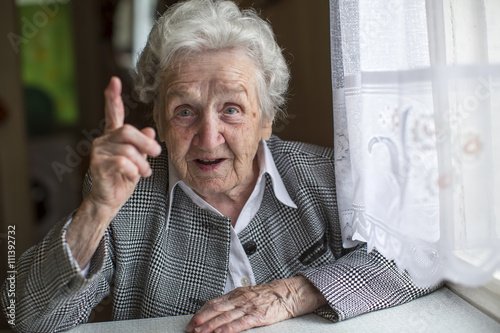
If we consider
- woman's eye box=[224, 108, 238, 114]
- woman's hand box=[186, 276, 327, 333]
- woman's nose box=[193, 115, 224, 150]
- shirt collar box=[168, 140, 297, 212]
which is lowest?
woman's hand box=[186, 276, 327, 333]

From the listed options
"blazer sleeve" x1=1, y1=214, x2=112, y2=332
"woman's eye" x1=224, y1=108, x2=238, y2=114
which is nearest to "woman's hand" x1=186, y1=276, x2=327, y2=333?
"blazer sleeve" x1=1, y1=214, x2=112, y2=332

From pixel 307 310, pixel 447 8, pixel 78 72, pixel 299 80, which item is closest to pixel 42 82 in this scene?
pixel 78 72

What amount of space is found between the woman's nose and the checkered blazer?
0.66ft

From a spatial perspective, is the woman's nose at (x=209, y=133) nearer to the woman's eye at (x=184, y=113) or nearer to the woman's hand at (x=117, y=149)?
the woman's eye at (x=184, y=113)

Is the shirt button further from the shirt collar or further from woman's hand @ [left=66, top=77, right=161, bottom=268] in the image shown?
woman's hand @ [left=66, top=77, right=161, bottom=268]

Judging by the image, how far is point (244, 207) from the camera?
1.47 metres

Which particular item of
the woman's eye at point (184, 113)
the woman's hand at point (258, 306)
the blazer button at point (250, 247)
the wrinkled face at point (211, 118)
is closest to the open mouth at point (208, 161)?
the wrinkled face at point (211, 118)

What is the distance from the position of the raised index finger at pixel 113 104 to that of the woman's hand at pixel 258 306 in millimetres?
480

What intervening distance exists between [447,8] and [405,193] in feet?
1.27

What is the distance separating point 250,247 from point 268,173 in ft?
0.75

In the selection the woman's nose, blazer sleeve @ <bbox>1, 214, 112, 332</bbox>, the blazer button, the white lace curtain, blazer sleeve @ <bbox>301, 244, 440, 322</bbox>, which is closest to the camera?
the white lace curtain

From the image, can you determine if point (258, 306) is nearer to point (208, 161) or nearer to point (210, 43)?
point (208, 161)

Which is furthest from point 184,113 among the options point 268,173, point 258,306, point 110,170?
point 258,306

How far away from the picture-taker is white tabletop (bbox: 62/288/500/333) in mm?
1115
